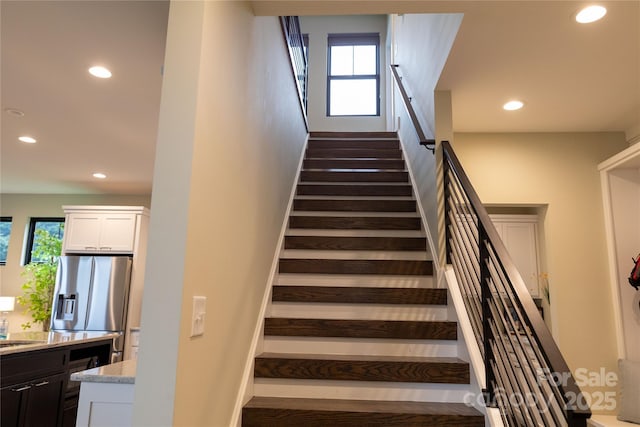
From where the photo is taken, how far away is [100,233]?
545 cm

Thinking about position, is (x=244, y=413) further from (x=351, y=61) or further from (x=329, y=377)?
(x=351, y=61)

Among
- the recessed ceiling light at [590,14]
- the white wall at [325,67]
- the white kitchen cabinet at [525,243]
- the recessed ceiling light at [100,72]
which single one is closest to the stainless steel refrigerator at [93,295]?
the recessed ceiling light at [100,72]

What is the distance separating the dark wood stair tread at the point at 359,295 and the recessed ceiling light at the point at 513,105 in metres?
1.53

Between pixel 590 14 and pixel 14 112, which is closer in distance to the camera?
pixel 590 14

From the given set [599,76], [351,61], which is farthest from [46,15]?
[351,61]

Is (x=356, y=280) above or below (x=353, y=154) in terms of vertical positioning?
below

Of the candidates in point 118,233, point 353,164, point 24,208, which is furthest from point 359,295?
point 24,208

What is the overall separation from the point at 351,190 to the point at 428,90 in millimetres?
1271

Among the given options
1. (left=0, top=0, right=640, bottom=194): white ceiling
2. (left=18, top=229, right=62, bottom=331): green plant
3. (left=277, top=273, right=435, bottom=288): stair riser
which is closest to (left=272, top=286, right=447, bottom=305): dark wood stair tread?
(left=277, top=273, right=435, bottom=288): stair riser

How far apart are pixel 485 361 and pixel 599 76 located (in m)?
2.05

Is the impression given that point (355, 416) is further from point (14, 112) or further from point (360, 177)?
point (14, 112)

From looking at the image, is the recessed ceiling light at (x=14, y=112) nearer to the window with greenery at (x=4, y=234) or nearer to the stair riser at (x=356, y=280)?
the stair riser at (x=356, y=280)

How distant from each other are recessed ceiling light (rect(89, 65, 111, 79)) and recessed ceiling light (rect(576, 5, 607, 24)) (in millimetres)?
2759

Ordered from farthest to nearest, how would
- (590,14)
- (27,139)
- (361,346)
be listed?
(27,139) < (361,346) < (590,14)
